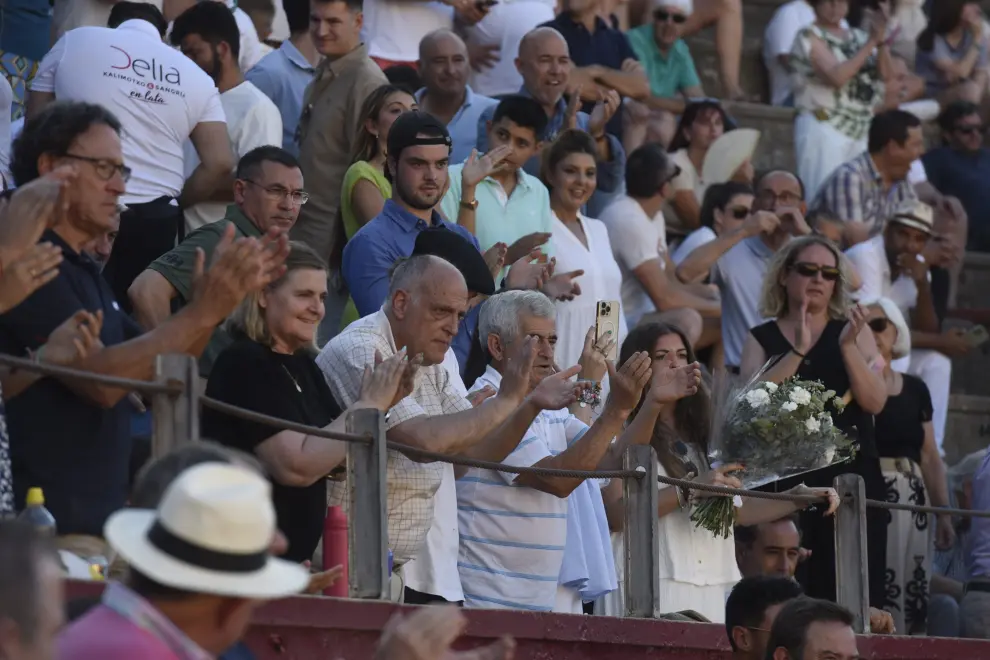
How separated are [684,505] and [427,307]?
1.63 m

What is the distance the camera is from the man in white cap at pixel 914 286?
13.1 m

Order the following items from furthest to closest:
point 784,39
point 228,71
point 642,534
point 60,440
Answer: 1. point 784,39
2. point 228,71
3. point 642,534
4. point 60,440

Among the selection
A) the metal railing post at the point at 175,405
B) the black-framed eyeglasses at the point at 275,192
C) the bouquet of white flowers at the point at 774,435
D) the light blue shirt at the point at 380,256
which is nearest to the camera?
the metal railing post at the point at 175,405

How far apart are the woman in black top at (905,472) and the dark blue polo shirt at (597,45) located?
2711 millimetres

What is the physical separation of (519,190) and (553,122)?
5.08ft

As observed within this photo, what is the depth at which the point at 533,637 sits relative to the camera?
7.15 metres

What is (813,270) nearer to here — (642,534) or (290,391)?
(642,534)

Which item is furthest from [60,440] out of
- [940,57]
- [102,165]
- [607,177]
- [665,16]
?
[940,57]

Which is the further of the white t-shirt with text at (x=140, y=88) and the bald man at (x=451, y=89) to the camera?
the bald man at (x=451, y=89)

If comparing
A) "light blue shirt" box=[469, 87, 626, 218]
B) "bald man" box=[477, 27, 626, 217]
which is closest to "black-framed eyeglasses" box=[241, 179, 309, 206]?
"bald man" box=[477, 27, 626, 217]

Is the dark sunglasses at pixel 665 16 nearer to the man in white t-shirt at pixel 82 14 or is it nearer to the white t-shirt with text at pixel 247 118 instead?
the man in white t-shirt at pixel 82 14

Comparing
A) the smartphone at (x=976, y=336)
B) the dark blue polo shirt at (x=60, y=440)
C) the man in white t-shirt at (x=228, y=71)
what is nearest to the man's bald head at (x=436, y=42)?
the man in white t-shirt at (x=228, y=71)

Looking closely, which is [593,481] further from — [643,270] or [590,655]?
[643,270]

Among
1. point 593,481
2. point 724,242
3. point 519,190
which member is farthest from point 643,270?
point 593,481
